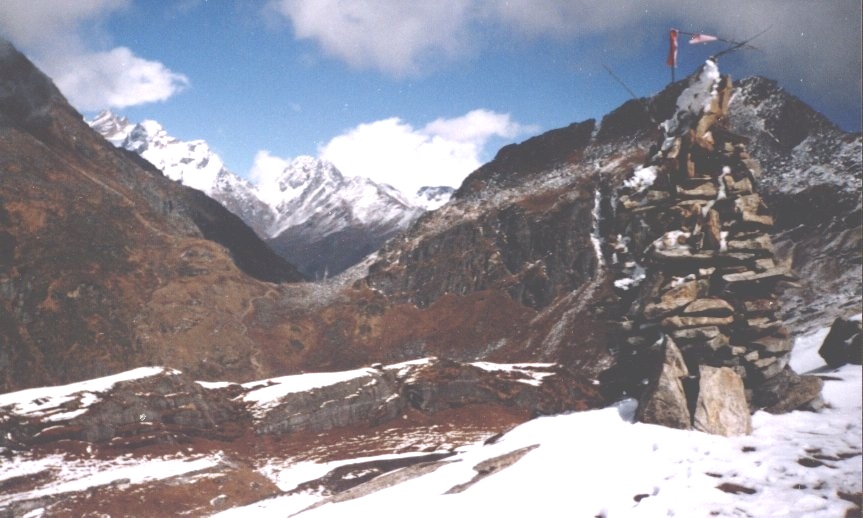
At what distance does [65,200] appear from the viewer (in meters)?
67.1

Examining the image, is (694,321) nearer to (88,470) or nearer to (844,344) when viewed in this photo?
(844,344)

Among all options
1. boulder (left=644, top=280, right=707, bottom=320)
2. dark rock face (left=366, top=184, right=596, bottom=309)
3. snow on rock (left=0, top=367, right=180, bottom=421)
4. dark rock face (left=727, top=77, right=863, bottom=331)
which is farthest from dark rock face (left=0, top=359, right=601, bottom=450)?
dark rock face (left=366, top=184, right=596, bottom=309)

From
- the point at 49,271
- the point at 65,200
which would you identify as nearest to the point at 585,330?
the point at 49,271

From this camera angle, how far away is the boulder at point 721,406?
9.80 meters

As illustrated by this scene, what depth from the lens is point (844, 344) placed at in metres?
12.9

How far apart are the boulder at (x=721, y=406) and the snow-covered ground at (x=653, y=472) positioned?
349 mm

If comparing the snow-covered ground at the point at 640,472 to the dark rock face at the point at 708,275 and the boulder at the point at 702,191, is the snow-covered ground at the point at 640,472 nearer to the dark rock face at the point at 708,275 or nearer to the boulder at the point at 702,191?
the dark rock face at the point at 708,275

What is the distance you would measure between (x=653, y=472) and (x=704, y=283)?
6.04 m

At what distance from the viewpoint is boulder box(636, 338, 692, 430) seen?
10172 millimetres

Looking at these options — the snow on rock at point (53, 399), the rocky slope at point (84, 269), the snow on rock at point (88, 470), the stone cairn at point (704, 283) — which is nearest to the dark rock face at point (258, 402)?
the snow on rock at point (53, 399)

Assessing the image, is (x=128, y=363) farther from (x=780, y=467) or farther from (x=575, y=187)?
(x=575, y=187)

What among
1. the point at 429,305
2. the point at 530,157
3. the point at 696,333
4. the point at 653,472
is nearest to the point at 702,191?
the point at 696,333

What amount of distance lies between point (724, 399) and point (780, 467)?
8.20 feet

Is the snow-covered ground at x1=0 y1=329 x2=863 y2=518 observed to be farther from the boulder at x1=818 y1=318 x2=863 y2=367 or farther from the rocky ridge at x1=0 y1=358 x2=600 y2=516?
the rocky ridge at x1=0 y1=358 x2=600 y2=516
